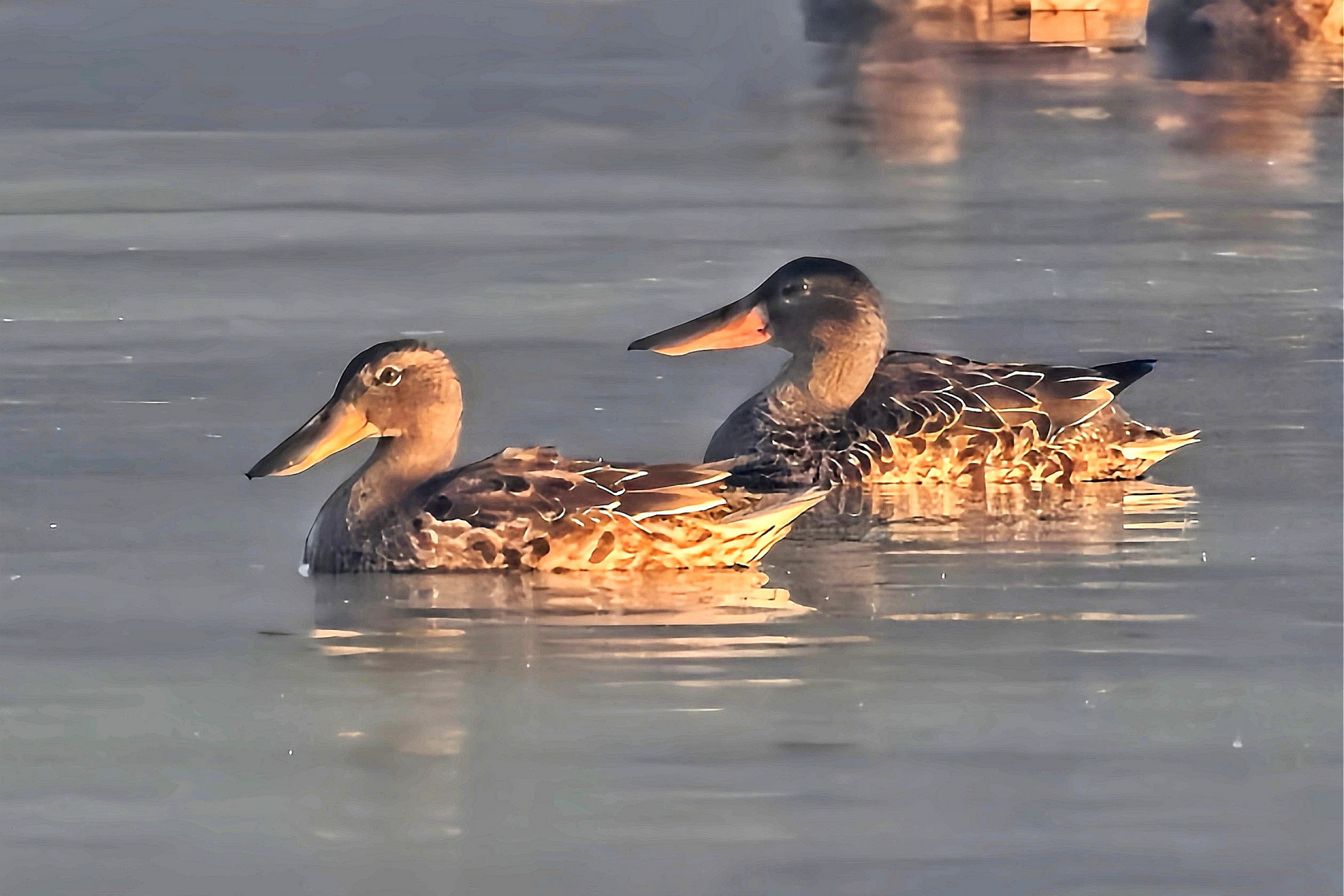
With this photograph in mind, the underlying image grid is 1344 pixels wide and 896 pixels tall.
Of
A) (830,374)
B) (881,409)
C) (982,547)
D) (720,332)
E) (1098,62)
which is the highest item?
(1098,62)

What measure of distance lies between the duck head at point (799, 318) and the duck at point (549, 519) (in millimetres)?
1725

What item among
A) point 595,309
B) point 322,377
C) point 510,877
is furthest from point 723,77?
point 510,877

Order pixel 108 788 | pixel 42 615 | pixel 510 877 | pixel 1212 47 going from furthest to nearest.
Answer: pixel 1212 47 → pixel 42 615 → pixel 108 788 → pixel 510 877

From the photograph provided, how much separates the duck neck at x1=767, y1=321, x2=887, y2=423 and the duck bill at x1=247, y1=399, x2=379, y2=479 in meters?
1.98

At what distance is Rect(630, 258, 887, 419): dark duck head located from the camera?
35.8ft

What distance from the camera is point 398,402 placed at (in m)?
9.37

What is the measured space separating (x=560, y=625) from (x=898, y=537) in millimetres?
1632

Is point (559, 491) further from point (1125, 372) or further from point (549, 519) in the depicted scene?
point (1125, 372)

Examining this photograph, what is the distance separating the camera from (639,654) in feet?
25.9

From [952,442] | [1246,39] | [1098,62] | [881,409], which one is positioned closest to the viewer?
[952,442]

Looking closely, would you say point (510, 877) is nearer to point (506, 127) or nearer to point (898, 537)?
point (898, 537)

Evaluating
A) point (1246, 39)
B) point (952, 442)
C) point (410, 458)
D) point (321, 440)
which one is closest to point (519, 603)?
point (410, 458)

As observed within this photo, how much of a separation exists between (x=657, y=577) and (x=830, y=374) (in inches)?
85.2

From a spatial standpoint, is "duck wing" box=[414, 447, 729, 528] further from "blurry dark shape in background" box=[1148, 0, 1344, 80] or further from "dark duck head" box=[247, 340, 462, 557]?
"blurry dark shape in background" box=[1148, 0, 1344, 80]
